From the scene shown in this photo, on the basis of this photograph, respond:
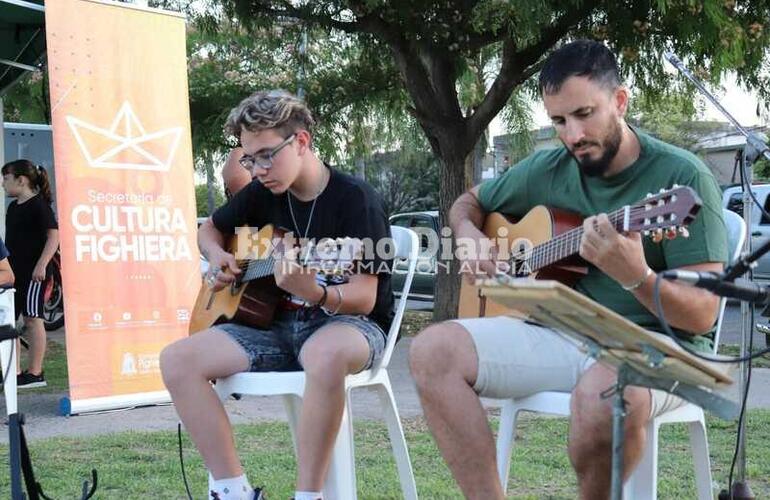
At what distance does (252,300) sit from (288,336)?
0.19 m

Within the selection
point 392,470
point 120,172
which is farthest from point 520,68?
point 392,470

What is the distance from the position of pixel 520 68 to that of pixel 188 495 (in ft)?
22.3

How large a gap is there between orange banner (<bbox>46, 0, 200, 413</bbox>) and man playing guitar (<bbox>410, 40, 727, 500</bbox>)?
363 centimetres

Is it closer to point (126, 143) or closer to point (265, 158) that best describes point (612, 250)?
point (265, 158)

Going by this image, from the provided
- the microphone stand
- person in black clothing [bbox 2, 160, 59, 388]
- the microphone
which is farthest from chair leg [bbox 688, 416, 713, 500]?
person in black clothing [bbox 2, 160, 59, 388]

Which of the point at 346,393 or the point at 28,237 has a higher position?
the point at 28,237

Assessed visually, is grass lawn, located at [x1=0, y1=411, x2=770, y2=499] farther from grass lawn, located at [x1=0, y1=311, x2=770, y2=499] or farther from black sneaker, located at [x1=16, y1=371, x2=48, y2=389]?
black sneaker, located at [x1=16, y1=371, x2=48, y2=389]

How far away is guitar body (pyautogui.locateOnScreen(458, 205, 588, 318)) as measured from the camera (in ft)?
9.45

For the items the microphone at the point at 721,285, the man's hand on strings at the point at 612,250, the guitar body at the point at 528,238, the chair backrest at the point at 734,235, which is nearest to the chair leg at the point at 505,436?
the guitar body at the point at 528,238

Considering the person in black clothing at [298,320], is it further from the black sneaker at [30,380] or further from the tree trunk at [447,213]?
the tree trunk at [447,213]

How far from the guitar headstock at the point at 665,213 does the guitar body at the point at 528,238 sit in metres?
0.41

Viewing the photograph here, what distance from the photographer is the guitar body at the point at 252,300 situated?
11.4 ft

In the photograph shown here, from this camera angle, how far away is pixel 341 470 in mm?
3252

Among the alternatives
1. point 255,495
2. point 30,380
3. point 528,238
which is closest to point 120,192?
point 30,380
